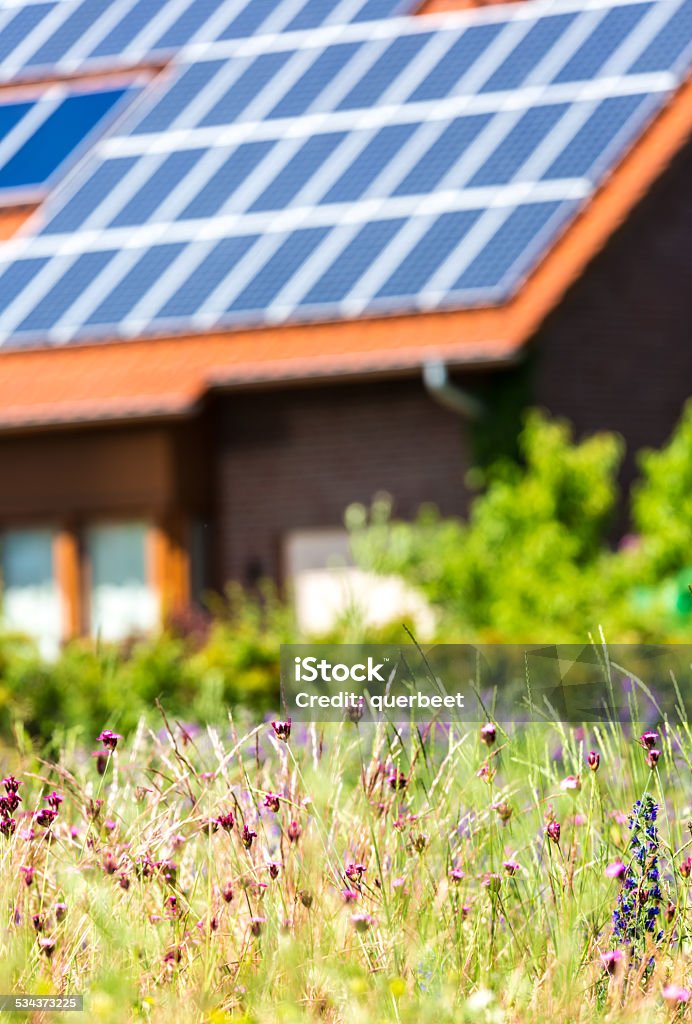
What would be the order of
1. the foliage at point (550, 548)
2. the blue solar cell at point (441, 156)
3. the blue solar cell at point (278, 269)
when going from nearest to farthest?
the foliage at point (550, 548) < the blue solar cell at point (278, 269) < the blue solar cell at point (441, 156)

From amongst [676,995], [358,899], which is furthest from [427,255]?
[676,995]

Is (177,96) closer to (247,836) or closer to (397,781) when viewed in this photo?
(397,781)

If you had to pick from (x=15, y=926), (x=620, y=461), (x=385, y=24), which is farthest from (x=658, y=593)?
(x=15, y=926)

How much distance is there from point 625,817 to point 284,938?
126cm

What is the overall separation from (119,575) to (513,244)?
4.94 metres

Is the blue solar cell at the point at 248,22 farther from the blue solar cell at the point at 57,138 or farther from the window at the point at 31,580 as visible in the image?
the window at the point at 31,580

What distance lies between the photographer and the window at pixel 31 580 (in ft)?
55.2

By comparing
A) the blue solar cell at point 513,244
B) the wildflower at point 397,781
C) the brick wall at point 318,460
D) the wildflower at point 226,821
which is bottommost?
the wildflower at point 226,821

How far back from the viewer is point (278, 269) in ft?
52.2

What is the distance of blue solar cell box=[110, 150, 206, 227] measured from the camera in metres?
17.0

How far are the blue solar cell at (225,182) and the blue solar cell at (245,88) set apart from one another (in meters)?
0.72

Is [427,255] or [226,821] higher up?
[427,255]

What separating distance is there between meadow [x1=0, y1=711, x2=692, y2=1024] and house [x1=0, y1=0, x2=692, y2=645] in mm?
10575

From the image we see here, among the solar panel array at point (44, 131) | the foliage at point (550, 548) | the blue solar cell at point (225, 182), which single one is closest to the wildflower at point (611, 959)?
the foliage at point (550, 548)
